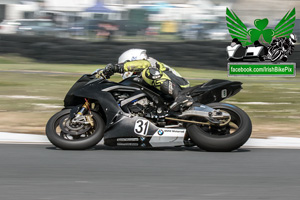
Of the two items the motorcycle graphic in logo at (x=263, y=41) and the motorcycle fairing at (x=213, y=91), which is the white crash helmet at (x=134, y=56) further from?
the motorcycle graphic in logo at (x=263, y=41)

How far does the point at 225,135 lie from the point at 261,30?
45.0 feet

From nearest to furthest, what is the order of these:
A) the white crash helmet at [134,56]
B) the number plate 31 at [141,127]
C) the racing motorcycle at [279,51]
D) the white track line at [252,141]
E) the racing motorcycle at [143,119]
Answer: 1. the racing motorcycle at [143,119]
2. the number plate 31 at [141,127]
3. the white crash helmet at [134,56]
4. the white track line at [252,141]
5. the racing motorcycle at [279,51]

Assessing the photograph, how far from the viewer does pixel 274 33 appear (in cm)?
1941

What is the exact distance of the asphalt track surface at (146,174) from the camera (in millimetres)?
4773

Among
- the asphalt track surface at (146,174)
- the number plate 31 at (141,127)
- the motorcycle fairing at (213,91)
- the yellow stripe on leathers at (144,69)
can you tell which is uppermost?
the yellow stripe on leathers at (144,69)

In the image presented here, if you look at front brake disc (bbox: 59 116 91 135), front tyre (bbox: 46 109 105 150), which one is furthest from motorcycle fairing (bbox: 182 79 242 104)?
front brake disc (bbox: 59 116 91 135)

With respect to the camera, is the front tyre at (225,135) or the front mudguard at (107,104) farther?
the front mudguard at (107,104)

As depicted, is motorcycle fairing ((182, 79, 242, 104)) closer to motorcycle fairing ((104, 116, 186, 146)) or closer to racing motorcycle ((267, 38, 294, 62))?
motorcycle fairing ((104, 116, 186, 146))

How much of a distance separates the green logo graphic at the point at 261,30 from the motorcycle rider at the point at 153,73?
13.0 metres

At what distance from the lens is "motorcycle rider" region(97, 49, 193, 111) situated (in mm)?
6691

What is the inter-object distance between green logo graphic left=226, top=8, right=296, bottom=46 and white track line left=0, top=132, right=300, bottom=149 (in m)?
11.8

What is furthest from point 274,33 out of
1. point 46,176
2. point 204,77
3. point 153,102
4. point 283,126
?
point 46,176

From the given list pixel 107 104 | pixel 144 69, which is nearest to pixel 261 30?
pixel 144 69

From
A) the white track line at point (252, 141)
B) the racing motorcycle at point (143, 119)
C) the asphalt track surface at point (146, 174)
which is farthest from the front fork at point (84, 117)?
the white track line at point (252, 141)
